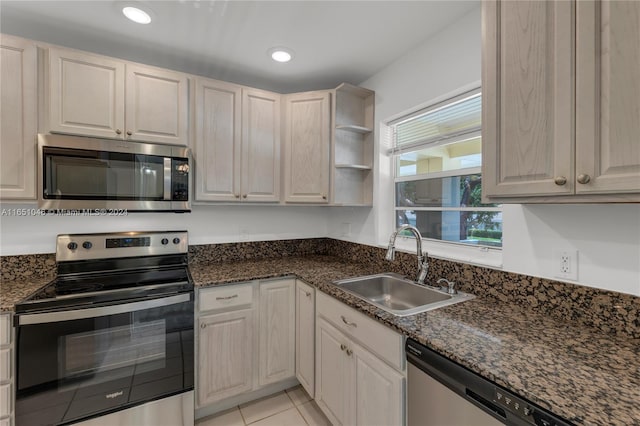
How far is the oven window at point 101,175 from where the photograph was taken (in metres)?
1.58

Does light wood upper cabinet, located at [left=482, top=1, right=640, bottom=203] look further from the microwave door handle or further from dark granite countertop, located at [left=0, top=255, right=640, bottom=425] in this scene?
the microwave door handle

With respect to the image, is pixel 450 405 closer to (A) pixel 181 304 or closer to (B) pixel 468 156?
(B) pixel 468 156

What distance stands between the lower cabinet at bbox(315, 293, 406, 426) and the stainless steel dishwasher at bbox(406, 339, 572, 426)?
7 centimetres

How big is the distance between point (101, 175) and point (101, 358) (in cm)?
104

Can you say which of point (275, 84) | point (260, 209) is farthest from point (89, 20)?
point (260, 209)

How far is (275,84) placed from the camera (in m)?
2.47

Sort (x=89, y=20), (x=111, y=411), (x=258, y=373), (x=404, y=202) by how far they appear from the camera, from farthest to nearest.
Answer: (x=404, y=202) < (x=258, y=373) < (x=89, y=20) < (x=111, y=411)

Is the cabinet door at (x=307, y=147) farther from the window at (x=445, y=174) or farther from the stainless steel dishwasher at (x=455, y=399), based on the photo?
the stainless steel dishwasher at (x=455, y=399)

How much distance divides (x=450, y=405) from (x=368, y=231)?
4.89ft

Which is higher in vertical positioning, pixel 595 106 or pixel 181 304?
pixel 595 106

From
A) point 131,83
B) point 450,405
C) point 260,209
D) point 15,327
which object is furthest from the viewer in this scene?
point 260,209

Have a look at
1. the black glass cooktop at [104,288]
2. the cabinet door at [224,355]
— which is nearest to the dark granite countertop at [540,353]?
the cabinet door at [224,355]

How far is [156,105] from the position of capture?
186 cm

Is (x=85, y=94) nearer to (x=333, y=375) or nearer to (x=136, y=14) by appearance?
(x=136, y=14)
